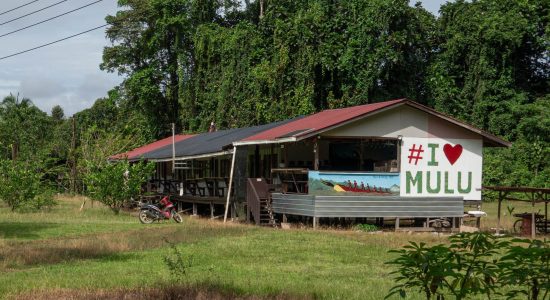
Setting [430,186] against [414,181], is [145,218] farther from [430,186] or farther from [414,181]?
[430,186]

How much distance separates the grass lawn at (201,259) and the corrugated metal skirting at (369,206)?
129cm

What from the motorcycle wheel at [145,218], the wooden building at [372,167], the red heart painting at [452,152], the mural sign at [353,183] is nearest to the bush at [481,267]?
the wooden building at [372,167]

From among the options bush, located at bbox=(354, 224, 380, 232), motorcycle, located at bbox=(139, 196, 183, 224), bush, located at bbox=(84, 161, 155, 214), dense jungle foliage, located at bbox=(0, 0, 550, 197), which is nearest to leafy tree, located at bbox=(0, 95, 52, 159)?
dense jungle foliage, located at bbox=(0, 0, 550, 197)

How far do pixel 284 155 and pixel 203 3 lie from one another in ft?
102

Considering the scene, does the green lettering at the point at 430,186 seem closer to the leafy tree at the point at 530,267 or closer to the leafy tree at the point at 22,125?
the leafy tree at the point at 530,267

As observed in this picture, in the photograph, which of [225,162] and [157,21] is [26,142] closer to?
[157,21]

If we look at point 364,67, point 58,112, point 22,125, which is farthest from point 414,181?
point 58,112

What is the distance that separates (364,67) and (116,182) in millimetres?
19666

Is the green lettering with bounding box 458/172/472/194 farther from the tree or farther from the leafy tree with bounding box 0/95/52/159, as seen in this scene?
the tree

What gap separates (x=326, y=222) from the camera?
82.9 ft

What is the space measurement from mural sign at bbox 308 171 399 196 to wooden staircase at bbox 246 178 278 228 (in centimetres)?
250

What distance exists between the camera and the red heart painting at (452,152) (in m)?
24.7

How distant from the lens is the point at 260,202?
2505cm

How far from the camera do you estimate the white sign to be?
24.1 meters
